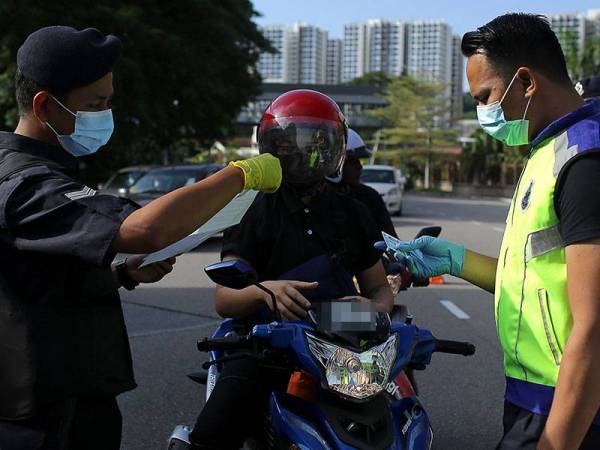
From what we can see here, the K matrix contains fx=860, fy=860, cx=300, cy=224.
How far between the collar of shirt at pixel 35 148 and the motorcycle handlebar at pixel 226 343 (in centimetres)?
85

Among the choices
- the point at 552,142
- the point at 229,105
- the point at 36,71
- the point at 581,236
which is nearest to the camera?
the point at 581,236

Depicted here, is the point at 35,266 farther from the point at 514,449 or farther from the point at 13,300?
the point at 514,449

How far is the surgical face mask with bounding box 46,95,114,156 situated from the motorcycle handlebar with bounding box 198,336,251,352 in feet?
2.54

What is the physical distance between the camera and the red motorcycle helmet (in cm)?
336

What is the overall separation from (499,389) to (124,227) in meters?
4.59

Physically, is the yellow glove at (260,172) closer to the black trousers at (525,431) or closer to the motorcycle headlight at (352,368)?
the motorcycle headlight at (352,368)

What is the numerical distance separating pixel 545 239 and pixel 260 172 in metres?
0.81

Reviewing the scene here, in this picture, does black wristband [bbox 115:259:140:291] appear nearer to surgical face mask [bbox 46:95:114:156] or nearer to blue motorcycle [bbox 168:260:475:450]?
blue motorcycle [bbox 168:260:475:450]

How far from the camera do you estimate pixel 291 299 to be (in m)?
2.87

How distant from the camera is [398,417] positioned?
2.85 meters

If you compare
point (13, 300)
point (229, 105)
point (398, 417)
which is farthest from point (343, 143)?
point (229, 105)

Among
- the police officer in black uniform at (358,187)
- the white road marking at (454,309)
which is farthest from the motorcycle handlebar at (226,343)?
the white road marking at (454,309)

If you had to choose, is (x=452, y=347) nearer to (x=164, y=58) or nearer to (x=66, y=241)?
(x=66, y=241)

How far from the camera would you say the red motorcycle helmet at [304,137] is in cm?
336
